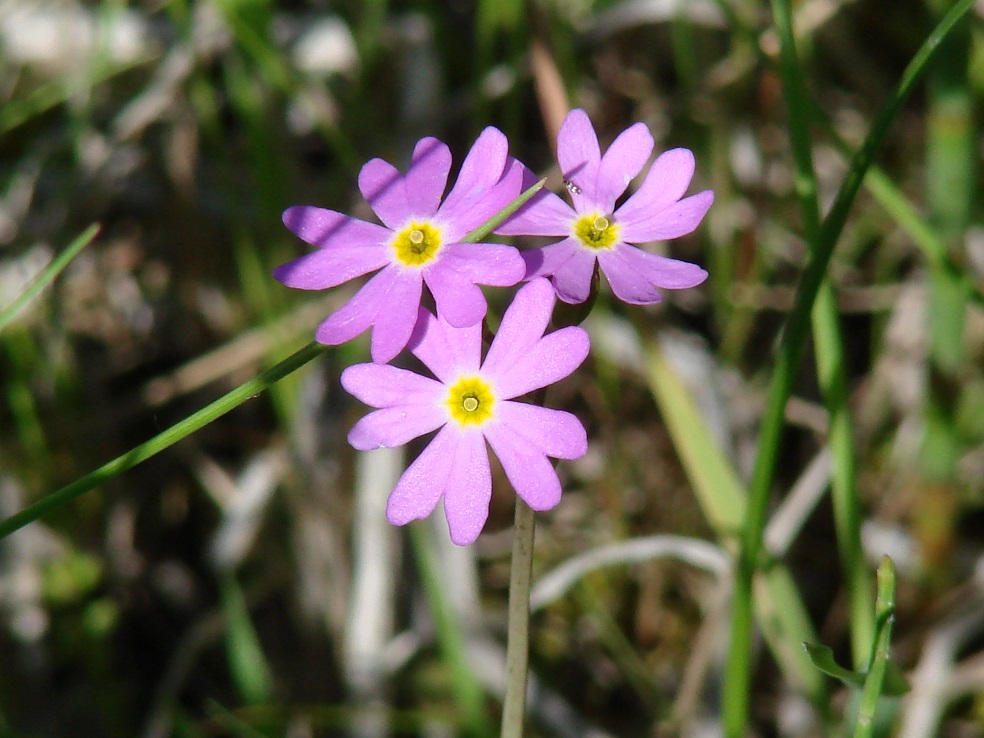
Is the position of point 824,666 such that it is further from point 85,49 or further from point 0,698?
point 85,49

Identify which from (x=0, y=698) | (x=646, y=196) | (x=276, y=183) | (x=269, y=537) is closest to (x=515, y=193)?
(x=646, y=196)

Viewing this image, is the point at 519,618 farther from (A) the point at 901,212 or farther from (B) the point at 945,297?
(B) the point at 945,297

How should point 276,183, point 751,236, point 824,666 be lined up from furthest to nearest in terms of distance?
point 751,236 < point 276,183 < point 824,666

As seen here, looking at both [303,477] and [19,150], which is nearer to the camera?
[303,477]

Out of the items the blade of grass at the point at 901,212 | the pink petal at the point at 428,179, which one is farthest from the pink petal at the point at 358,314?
the blade of grass at the point at 901,212

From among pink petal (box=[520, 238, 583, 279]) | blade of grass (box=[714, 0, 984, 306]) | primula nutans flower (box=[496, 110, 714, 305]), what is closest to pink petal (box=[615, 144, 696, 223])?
primula nutans flower (box=[496, 110, 714, 305])
